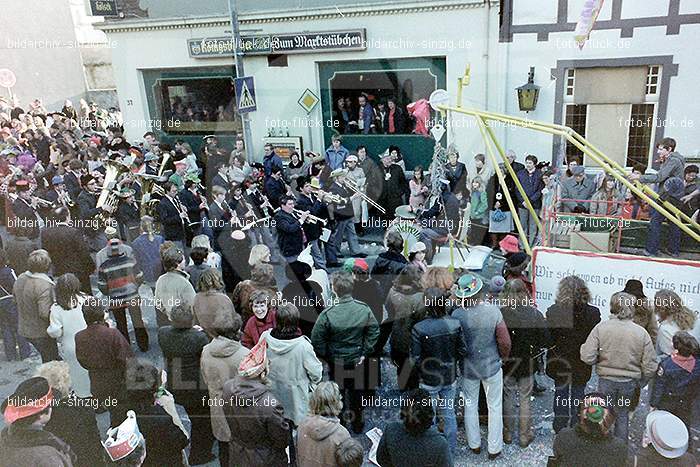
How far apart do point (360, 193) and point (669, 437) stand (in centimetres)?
723

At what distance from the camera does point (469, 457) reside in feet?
16.6

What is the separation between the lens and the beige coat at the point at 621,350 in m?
4.42

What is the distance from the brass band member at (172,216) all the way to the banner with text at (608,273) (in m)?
4.89

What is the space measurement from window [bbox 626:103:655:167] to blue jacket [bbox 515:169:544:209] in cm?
249

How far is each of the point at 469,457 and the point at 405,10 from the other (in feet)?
31.4

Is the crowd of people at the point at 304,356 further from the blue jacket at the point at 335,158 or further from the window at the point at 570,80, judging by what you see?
the window at the point at 570,80

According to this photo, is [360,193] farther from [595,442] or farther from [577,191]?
[595,442]

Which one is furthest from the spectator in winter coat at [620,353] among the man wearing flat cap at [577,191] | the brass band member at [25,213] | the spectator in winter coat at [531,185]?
the brass band member at [25,213]

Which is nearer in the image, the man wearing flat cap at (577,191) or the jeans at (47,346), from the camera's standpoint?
the jeans at (47,346)

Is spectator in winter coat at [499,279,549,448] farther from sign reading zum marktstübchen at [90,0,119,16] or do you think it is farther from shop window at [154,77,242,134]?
sign reading zum marktstübchen at [90,0,119,16]

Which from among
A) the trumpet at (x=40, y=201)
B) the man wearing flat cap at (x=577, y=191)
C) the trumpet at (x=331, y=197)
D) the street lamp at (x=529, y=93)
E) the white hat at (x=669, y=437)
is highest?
the street lamp at (x=529, y=93)

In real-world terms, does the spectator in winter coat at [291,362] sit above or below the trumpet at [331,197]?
below

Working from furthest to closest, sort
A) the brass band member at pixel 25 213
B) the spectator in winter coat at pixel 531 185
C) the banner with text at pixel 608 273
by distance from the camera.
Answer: the spectator in winter coat at pixel 531 185
the brass band member at pixel 25 213
the banner with text at pixel 608 273

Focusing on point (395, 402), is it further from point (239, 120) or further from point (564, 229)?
point (239, 120)
